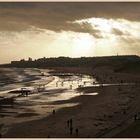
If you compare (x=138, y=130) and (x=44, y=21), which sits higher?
(x=44, y=21)

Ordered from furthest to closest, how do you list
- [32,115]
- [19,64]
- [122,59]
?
[19,64] → [122,59] → [32,115]

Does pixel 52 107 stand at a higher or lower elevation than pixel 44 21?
lower

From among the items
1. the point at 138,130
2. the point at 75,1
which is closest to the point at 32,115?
the point at 138,130

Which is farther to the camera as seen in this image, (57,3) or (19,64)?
(19,64)

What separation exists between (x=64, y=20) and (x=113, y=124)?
16.1ft

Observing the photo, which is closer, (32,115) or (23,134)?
(23,134)

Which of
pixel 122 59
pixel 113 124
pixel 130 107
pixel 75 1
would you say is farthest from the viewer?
pixel 122 59

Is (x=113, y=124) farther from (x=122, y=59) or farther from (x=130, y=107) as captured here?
(x=122, y=59)

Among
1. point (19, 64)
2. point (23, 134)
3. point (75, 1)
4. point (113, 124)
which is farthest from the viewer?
point (19, 64)

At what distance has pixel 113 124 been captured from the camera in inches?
643

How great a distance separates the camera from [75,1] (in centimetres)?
1178

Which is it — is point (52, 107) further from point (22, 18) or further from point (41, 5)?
point (41, 5)

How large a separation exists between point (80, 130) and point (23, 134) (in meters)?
2.30

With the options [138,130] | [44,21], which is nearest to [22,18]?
[44,21]
